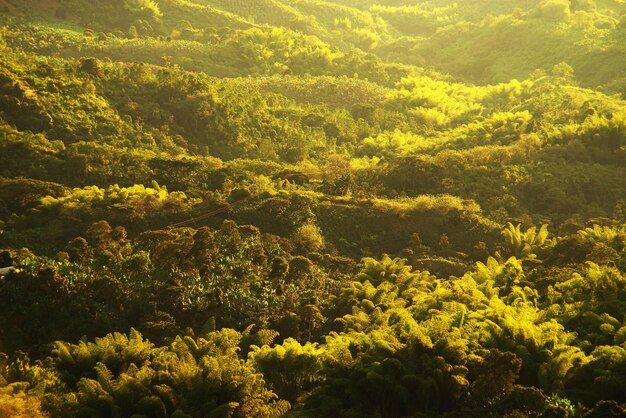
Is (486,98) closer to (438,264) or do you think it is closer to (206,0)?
(438,264)

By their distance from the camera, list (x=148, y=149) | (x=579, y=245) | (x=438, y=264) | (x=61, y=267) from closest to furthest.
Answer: (x=61, y=267)
(x=579, y=245)
(x=438, y=264)
(x=148, y=149)

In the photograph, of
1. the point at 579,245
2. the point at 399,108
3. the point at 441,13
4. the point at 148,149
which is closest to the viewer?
the point at 579,245

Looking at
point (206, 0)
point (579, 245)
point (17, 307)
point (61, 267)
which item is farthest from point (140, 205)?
point (206, 0)

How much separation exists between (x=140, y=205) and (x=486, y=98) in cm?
3284

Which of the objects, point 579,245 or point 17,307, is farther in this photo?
point 579,245

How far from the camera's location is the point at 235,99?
3672 cm

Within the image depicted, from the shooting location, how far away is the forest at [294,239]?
12125 mm

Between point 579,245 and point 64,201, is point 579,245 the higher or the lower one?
the higher one

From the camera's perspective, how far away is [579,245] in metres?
19.1

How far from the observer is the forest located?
12125 mm

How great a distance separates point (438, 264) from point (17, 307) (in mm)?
11828

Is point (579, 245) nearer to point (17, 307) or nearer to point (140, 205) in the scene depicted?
point (140, 205)

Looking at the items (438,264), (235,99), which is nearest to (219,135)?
(235,99)

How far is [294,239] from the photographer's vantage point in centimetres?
2130
